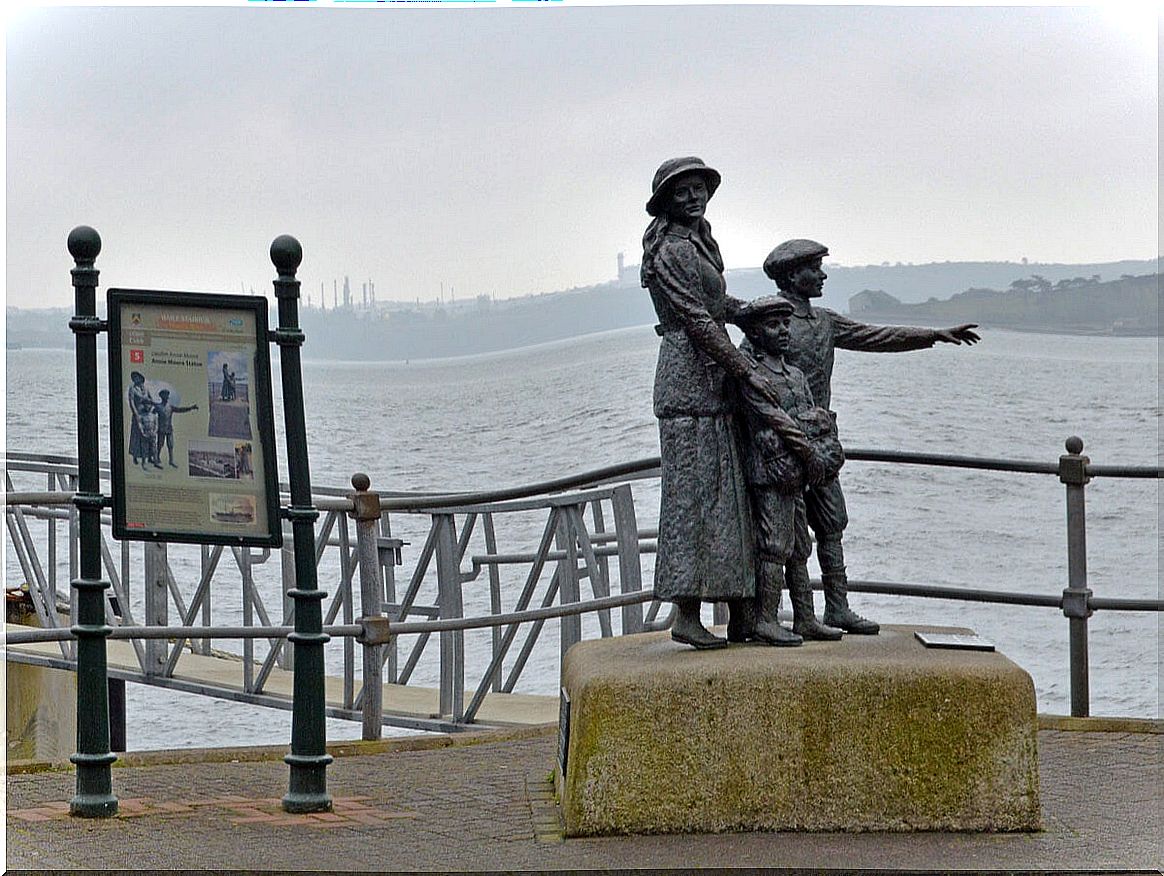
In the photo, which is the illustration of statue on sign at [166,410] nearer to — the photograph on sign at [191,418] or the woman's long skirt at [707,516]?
the photograph on sign at [191,418]

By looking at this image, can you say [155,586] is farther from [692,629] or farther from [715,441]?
[715,441]

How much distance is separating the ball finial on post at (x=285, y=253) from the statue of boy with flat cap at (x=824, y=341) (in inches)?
66.7

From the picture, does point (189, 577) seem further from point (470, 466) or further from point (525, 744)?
point (525, 744)

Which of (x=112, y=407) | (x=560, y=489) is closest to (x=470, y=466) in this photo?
(x=560, y=489)

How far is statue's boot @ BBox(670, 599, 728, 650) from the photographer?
5855mm

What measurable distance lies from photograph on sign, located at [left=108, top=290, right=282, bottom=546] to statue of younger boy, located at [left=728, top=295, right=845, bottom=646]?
168 cm

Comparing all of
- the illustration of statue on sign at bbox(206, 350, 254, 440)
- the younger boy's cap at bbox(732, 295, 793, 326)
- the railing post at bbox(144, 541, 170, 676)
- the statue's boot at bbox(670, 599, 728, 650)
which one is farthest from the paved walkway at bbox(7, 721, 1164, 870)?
the railing post at bbox(144, 541, 170, 676)

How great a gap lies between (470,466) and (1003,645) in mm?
7983

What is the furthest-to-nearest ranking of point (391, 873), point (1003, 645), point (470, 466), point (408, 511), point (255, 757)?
point (470, 466), point (1003, 645), point (408, 511), point (255, 757), point (391, 873)

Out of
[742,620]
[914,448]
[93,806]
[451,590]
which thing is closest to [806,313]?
[742,620]

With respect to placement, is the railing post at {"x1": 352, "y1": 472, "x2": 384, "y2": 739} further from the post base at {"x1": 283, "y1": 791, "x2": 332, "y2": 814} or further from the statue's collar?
the statue's collar

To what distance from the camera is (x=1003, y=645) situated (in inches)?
914

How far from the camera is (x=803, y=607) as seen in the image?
6082 mm

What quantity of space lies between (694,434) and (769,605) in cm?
66
